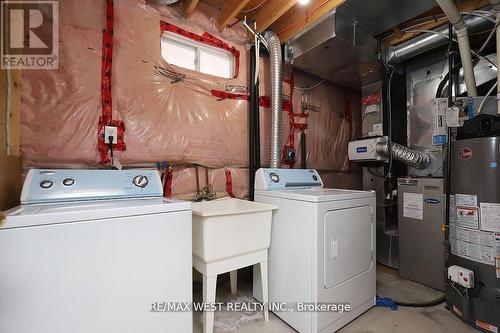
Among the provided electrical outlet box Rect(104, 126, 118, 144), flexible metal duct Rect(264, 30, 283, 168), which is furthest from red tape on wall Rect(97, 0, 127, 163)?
flexible metal duct Rect(264, 30, 283, 168)

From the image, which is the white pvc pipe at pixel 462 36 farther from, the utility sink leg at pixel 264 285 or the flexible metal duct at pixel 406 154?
the utility sink leg at pixel 264 285

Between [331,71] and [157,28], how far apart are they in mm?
1863

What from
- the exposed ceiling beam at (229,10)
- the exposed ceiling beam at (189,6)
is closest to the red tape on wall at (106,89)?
the exposed ceiling beam at (189,6)

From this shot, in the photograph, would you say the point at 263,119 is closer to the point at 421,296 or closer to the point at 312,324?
the point at 312,324

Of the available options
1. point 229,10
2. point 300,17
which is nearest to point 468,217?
point 300,17

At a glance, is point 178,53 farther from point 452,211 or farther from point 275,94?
point 452,211

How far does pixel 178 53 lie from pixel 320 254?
204 cm

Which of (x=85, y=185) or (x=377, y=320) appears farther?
(x=377, y=320)

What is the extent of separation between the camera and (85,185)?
4.20ft

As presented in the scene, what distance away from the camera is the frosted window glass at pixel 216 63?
219 cm

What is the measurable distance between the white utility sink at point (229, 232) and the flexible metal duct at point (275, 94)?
2.40 ft

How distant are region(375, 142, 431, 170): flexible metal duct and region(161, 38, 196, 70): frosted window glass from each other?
2.12 metres

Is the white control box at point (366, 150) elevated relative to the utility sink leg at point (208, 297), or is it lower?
elevated

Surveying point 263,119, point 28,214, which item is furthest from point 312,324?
point 263,119
